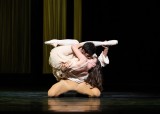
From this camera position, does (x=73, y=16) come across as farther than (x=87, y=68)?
Yes

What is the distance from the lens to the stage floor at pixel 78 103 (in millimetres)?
4375

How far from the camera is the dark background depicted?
8.36m

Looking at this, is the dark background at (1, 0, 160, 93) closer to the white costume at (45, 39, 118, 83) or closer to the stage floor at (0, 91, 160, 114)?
the stage floor at (0, 91, 160, 114)

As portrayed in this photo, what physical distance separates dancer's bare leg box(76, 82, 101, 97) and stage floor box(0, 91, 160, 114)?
7cm

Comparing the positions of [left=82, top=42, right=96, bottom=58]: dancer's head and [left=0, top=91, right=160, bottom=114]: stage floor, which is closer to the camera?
[left=0, top=91, right=160, bottom=114]: stage floor

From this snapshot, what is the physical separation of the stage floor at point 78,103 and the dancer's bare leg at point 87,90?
0.24 feet
